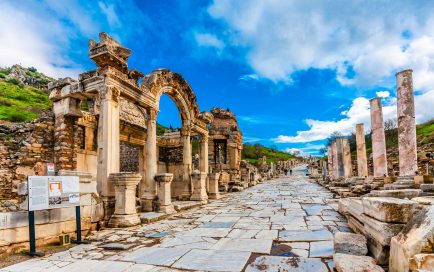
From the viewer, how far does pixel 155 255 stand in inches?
170

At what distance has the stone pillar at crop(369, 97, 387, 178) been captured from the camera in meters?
14.0

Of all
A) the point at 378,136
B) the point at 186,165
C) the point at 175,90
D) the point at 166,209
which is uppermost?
the point at 175,90

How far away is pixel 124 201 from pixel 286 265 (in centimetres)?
487

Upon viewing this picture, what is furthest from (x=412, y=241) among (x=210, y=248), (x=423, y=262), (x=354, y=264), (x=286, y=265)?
(x=210, y=248)

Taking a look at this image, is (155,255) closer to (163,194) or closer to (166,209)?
(166,209)

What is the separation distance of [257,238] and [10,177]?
9.44 meters

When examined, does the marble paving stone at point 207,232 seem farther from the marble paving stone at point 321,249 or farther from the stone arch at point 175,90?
the stone arch at point 175,90

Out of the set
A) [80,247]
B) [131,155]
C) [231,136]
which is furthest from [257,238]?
[231,136]

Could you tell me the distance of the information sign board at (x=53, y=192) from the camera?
463 centimetres

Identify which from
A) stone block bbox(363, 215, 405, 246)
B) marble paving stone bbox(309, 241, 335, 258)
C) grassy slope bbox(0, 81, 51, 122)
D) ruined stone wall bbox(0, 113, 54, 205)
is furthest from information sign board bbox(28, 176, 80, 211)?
grassy slope bbox(0, 81, 51, 122)

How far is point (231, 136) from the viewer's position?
2219 cm

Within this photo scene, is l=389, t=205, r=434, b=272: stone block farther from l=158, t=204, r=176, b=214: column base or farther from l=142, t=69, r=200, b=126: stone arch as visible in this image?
l=142, t=69, r=200, b=126: stone arch

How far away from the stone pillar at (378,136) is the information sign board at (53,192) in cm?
1427

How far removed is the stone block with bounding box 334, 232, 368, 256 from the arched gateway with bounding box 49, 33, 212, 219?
5836mm
